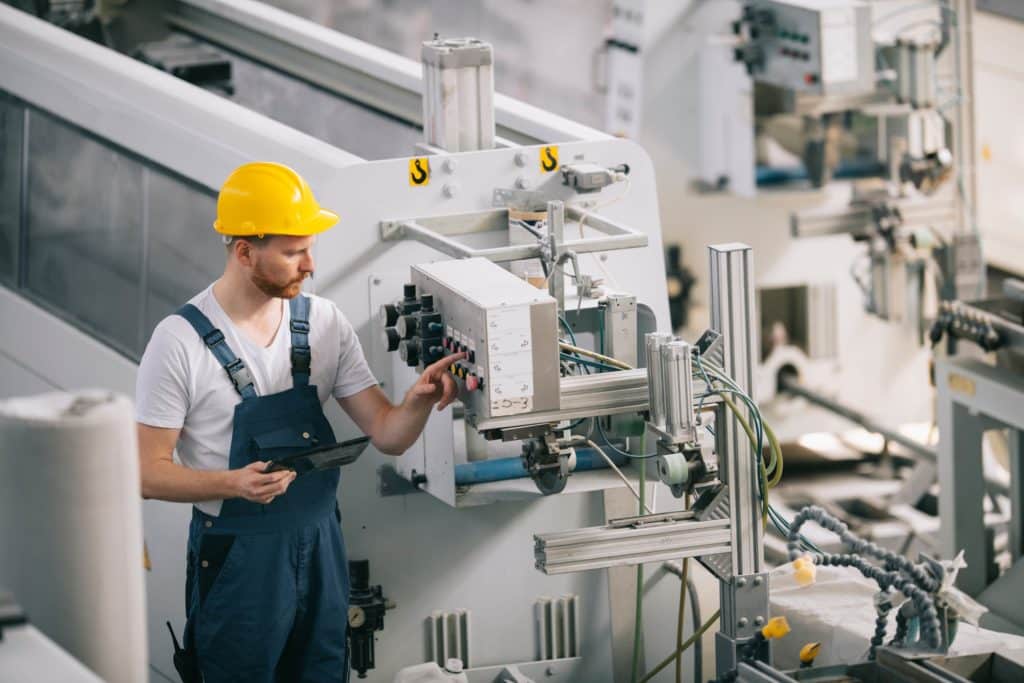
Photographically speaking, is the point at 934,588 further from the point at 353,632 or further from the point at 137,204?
the point at 137,204

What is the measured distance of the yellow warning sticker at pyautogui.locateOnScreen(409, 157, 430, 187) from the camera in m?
3.72

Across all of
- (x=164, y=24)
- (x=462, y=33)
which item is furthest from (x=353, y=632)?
(x=462, y=33)

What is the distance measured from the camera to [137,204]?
4164 millimetres

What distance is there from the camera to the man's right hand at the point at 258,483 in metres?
3.22

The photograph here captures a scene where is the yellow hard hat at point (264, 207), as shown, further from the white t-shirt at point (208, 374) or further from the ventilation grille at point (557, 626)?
the ventilation grille at point (557, 626)

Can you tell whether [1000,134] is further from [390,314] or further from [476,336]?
[476,336]

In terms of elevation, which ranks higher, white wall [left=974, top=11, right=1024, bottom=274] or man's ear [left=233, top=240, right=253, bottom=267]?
white wall [left=974, top=11, right=1024, bottom=274]

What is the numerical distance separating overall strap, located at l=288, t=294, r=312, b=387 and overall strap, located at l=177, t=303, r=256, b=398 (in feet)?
0.38

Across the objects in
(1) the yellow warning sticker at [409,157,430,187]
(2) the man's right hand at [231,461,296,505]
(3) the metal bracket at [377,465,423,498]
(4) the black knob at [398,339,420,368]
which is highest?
A: (1) the yellow warning sticker at [409,157,430,187]

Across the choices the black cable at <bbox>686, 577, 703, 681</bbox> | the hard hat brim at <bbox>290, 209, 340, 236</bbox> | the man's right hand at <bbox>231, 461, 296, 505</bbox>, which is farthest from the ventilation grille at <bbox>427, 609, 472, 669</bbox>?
the hard hat brim at <bbox>290, 209, 340, 236</bbox>

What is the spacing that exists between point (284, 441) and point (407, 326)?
359 millimetres

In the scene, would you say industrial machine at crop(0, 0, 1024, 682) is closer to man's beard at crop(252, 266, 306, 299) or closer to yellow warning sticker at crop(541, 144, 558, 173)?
yellow warning sticker at crop(541, 144, 558, 173)

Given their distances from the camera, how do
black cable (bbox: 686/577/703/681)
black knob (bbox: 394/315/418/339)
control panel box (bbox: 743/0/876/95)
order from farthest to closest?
control panel box (bbox: 743/0/876/95) < black cable (bbox: 686/577/703/681) < black knob (bbox: 394/315/418/339)

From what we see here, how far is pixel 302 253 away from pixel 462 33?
12.9 feet
